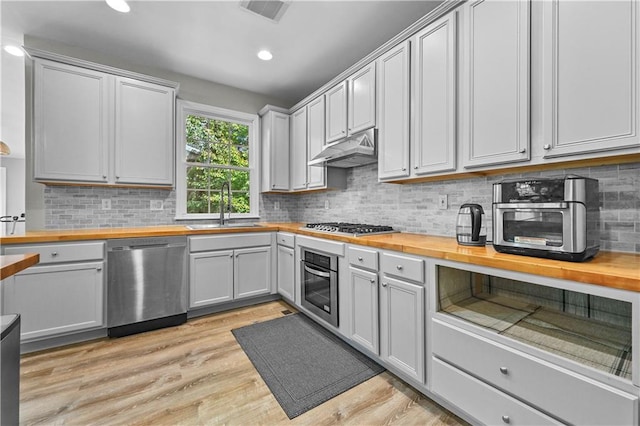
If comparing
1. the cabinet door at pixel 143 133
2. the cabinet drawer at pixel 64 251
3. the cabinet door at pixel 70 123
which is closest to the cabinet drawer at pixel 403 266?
the cabinet drawer at pixel 64 251

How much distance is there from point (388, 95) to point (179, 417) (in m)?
2.69

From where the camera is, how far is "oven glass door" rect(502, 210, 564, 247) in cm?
A: 133

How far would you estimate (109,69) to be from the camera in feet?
9.27

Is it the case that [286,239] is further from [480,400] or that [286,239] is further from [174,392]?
[480,400]

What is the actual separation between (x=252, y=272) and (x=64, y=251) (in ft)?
5.49

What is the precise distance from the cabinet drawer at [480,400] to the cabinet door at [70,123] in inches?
133

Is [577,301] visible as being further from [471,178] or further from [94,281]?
[94,281]

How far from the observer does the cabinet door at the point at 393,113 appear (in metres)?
2.28

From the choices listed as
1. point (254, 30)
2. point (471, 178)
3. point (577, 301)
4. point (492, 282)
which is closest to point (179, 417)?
point (492, 282)

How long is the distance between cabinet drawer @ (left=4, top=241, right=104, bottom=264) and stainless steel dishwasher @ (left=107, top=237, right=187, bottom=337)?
0.09 metres

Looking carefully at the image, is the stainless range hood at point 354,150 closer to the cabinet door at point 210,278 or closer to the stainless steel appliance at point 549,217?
the stainless steel appliance at point 549,217

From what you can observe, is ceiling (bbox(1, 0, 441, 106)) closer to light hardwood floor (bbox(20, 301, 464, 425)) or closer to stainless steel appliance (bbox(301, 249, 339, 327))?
stainless steel appliance (bbox(301, 249, 339, 327))

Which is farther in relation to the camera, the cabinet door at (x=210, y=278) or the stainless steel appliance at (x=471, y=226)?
the cabinet door at (x=210, y=278)

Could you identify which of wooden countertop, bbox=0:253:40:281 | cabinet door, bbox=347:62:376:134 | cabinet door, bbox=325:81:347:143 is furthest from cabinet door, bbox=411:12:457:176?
wooden countertop, bbox=0:253:40:281
